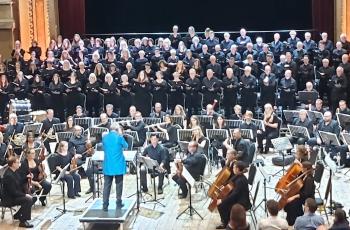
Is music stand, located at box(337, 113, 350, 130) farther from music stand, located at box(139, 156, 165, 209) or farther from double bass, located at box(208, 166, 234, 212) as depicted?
double bass, located at box(208, 166, 234, 212)

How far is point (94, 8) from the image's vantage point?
1032 inches

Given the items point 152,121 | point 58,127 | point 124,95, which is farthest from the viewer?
point 124,95

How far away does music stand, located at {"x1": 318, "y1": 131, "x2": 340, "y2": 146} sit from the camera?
13750mm

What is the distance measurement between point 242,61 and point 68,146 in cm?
660

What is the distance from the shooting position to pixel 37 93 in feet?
61.9

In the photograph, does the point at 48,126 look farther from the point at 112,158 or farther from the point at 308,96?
the point at 308,96

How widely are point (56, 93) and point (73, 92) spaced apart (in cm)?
46

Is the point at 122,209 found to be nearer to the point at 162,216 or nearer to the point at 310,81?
the point at 162,216

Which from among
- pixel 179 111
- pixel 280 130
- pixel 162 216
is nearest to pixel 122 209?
pixel 162 216

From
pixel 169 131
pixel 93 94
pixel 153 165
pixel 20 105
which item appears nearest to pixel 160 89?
pixel 93 94

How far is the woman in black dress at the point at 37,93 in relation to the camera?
18797 millimetres

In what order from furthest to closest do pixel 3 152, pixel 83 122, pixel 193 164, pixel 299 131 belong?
1. pixel 83 122
2. pixel 299 131
3. pixel 3 152
4. pixel 193 164

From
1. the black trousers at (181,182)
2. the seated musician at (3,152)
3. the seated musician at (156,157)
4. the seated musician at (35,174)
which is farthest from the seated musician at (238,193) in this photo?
the seated musician at (3,152)

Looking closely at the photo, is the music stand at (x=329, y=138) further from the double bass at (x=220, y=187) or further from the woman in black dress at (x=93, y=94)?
the woman in black dress at (x=93, y=94)
